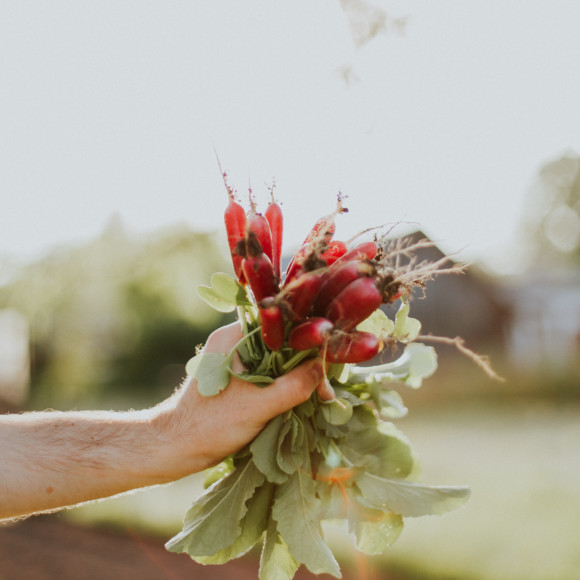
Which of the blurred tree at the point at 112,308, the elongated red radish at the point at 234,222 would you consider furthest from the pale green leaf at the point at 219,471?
the blurred tree at the point at 112,308

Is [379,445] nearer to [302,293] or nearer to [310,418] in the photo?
[310,418]

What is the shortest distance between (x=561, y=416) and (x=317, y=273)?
15.7 metres

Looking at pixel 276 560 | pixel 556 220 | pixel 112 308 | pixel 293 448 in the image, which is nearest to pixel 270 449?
pixel 293 448

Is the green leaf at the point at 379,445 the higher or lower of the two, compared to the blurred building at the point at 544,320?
higher

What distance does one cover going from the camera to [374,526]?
7.13ft

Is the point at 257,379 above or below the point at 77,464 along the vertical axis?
above

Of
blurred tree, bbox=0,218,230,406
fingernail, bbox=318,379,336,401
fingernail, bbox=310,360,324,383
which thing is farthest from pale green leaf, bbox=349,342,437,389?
blurred tree, bbox=0,218,230,406

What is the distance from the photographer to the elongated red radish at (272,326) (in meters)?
1.86

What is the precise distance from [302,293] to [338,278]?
0.14 metres

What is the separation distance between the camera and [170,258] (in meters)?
19.4

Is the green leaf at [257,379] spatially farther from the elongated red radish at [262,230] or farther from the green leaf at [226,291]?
the elongated red radish at [262,230]

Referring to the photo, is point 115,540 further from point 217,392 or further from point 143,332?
point 143,332

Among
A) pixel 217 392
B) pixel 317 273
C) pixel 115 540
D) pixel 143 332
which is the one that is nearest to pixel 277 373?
pixel 217 392

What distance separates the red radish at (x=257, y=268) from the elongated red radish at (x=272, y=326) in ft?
0.30
